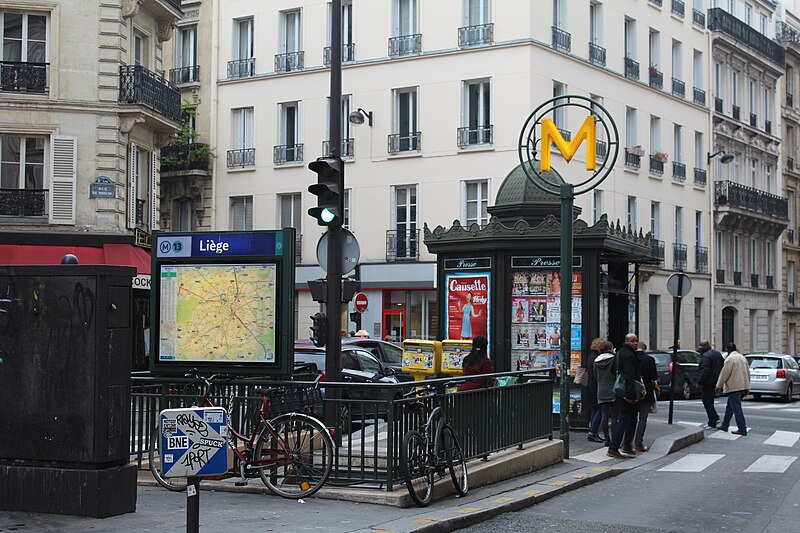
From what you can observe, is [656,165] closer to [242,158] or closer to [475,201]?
[475,201]

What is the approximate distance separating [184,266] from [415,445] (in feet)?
10.3

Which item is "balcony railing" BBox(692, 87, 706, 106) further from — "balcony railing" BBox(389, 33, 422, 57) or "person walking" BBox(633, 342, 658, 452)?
"person walking" BBox(633, 342, 658, 452)

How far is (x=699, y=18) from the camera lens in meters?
48.9

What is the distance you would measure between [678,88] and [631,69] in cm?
440

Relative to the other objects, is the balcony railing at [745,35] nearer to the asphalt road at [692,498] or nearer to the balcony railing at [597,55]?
the balcony railing at [597,55]

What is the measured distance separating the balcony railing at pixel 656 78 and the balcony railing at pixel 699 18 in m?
4.28

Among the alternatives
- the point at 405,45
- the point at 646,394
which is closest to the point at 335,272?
the point at 646,394

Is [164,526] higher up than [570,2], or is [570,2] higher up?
[570,2]

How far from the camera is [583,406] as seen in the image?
1855 cm

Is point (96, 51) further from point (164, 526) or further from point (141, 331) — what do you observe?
point (164, 526)

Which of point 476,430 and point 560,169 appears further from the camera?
point 560,169

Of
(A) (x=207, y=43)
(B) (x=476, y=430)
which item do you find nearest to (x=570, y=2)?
(A) (x=207, y=43)

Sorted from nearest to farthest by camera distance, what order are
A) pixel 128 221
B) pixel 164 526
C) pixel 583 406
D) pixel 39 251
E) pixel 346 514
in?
pixel 164 526
pixel 346 514
pixel 583 406
pixel 39 251
pixel 128 221

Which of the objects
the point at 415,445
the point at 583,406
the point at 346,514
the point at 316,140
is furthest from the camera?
the point at 316,140
